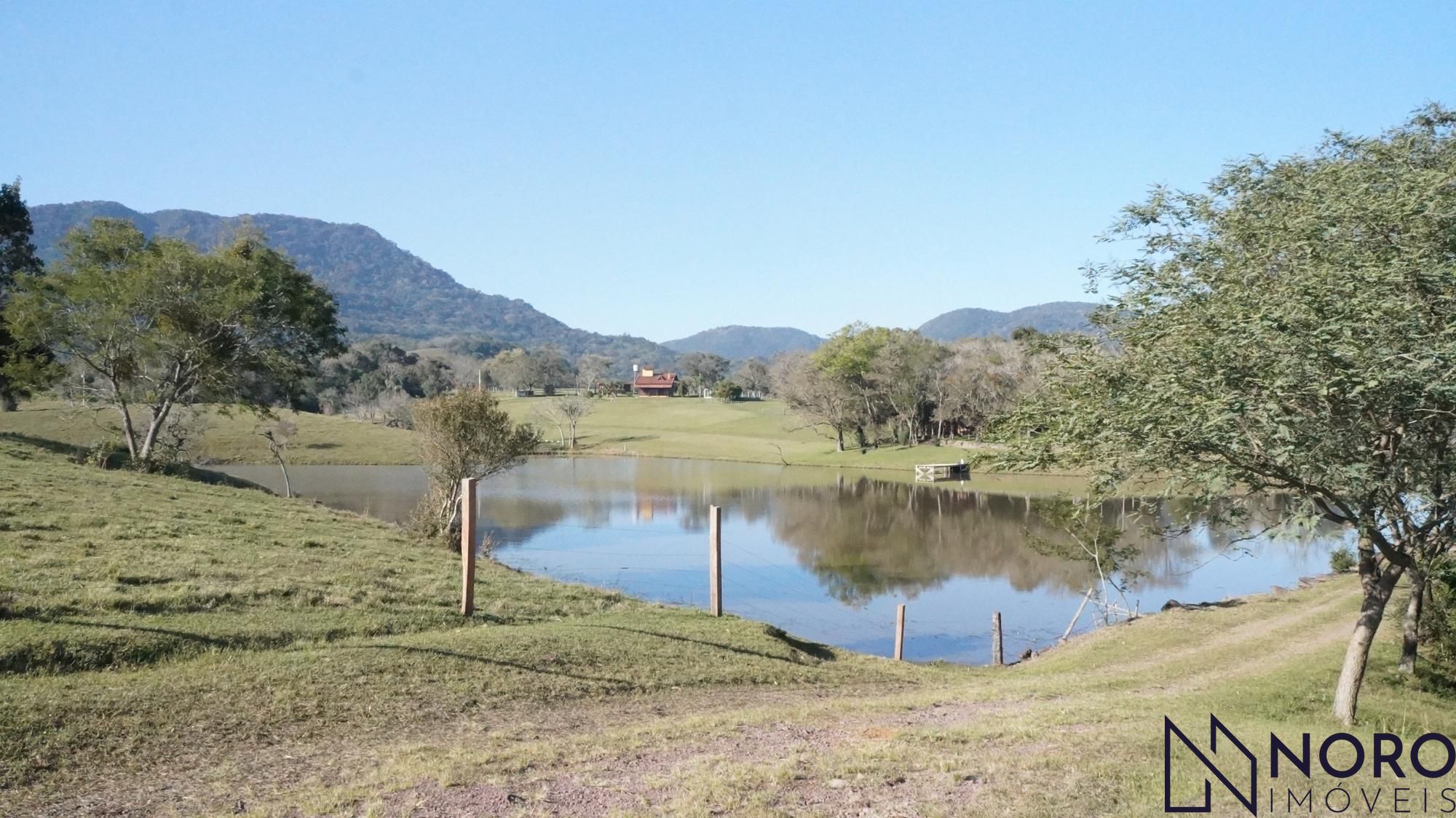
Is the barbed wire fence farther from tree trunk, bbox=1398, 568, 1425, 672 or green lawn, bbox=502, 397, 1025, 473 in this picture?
green lawn, bbox=502, 397, 1025, 473

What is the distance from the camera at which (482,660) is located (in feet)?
37.0

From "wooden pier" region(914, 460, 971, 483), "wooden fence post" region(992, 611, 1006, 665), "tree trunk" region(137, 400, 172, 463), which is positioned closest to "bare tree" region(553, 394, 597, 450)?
"wooden pier" region(914, 460, 971, 483)

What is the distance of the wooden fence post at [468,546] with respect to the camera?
13.2m

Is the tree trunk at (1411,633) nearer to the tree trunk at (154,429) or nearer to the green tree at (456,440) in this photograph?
the green tree at (456,440)

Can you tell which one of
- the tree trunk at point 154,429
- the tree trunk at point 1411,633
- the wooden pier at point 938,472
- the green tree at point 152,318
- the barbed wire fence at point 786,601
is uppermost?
the green tree at point 152,318

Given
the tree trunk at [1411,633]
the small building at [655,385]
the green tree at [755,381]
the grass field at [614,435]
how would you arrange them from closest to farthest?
the tree trunk at [1411,633], the grass field at [614,435], the green tree at [755,381], the small building at [655,385]

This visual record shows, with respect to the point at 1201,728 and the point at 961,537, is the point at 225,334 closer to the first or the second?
the point at 961,537

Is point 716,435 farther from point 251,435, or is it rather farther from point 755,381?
point 755,381

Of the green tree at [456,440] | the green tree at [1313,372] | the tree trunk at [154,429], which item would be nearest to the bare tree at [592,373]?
the tree trunk at [154,429]

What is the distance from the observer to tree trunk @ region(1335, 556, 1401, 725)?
10.5 metres

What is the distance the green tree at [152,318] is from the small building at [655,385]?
13649 cm

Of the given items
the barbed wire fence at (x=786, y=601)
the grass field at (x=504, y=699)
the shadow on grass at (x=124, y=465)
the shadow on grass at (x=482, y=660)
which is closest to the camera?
the grass field at (x=504, y=699)

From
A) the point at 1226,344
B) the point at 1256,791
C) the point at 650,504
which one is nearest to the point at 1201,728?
the point at 1256,791

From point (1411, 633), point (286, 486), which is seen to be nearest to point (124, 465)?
point (286, 486)
